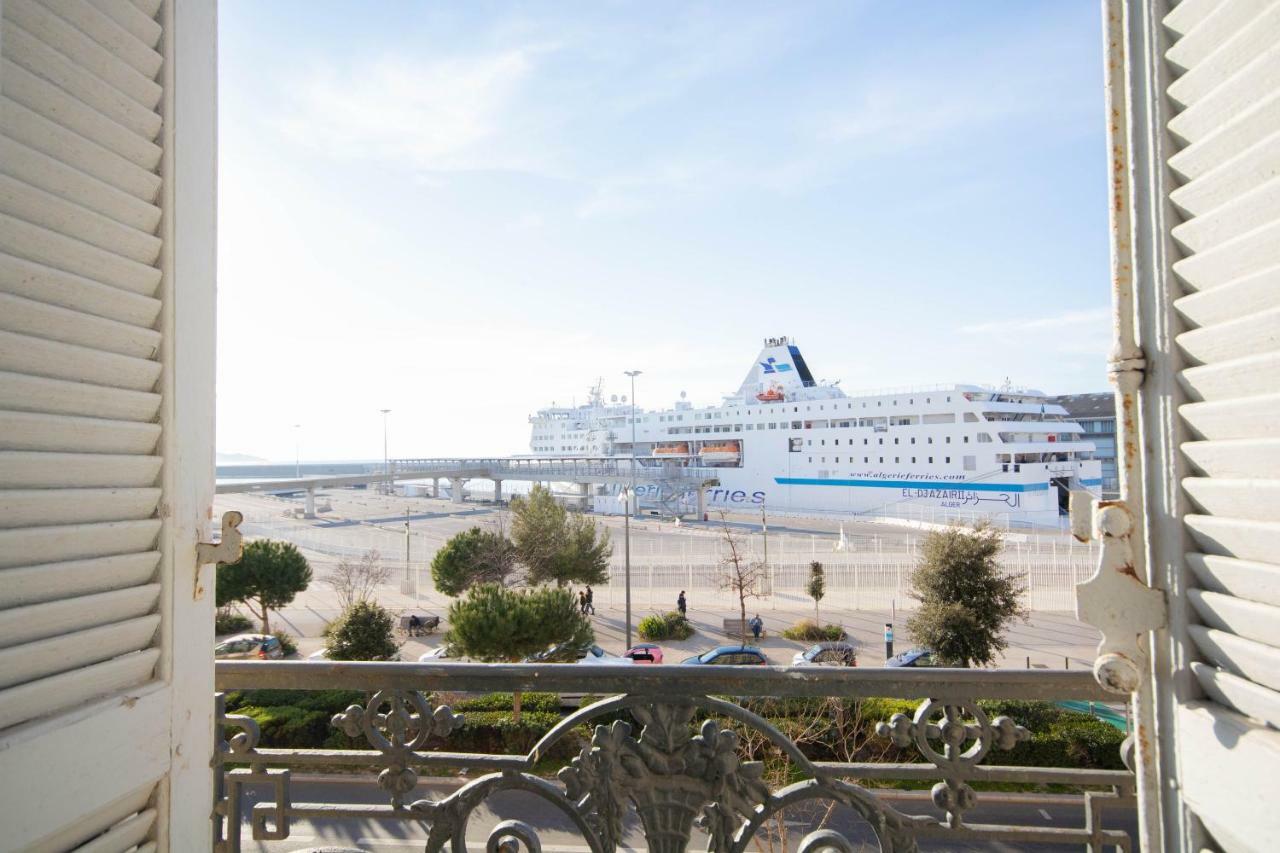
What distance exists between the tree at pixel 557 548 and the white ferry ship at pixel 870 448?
42.5ft

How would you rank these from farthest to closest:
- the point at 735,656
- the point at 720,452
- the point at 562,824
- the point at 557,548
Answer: the point at 720,452
the point at 557,548
the point at 735,656
the point at 562,824

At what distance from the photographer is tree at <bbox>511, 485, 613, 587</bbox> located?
18.0m

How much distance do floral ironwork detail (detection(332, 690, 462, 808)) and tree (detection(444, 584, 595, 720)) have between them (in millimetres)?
8646

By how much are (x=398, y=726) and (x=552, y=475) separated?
42820 millimetres

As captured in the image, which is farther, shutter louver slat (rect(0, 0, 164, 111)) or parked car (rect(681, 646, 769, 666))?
parked car (rect(681, 646, 769, 666))

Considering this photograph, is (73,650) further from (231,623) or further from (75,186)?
(231,623)

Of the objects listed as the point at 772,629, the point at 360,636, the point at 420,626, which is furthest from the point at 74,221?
the point at 772,629

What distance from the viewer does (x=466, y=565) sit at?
17469 millimetres

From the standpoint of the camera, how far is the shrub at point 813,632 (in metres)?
14.7

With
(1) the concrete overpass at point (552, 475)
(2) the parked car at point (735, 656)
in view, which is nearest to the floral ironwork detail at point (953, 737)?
(2) the parked car at point (735, 656)

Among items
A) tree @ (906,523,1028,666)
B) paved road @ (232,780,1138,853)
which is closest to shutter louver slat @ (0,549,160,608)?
paved road @ (232,780,1138,853)

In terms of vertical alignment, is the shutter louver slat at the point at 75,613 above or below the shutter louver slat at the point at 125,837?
above

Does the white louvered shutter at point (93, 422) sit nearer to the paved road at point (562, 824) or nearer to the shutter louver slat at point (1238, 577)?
the shutter louver slat at point (1238, 577)

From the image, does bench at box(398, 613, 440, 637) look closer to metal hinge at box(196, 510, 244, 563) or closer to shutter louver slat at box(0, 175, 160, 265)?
metal hinge at box(196, 510, 244, 563)
